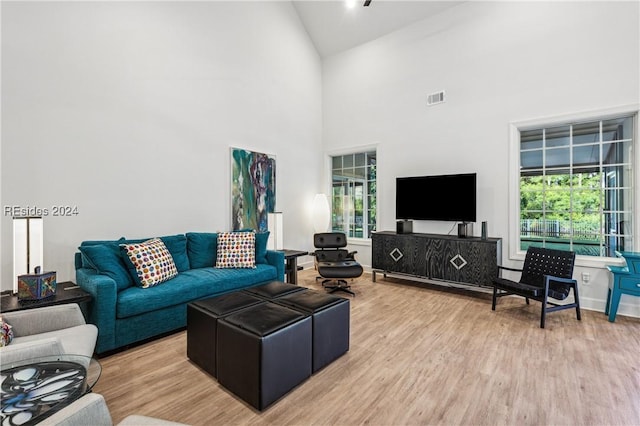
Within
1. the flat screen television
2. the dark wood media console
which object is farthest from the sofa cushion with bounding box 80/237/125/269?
the flat screen television

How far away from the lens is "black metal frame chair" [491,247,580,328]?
3.16m

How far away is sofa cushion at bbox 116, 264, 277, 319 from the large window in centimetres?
383

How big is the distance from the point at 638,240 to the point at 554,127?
168 centimetres

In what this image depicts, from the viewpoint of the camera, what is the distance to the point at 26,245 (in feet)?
8.20

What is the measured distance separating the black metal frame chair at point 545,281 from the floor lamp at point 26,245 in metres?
4.75

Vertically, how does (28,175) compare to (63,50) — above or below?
below

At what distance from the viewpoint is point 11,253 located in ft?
9.11

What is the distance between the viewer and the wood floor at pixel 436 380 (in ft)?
5.91

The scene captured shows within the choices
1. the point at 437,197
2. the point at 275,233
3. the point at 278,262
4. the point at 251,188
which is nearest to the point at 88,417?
the point at 278,262

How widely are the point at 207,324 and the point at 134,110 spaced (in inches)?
113

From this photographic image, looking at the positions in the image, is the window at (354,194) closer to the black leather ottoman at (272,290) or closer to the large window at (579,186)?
the large window at (579,186)

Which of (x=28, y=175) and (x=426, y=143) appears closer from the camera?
(x=28, y=175)

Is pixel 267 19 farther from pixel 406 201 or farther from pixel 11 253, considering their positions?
pixel 11 253

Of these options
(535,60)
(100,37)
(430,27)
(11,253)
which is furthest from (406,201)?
(11,253)
